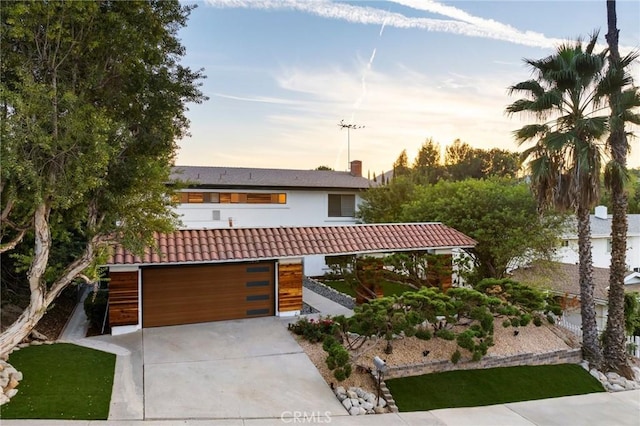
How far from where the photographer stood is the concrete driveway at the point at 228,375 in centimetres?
730

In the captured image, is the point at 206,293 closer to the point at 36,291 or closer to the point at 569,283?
the point at 36,291

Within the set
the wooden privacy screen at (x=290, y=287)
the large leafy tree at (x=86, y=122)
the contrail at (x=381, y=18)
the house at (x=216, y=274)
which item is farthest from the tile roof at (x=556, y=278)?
the large leafy tree at (x=86, y=122)

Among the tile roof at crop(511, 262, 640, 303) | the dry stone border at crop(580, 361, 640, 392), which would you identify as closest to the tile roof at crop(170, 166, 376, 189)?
the tile roof at crop(511, 262, 640, 303)

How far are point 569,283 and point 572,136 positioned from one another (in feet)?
31.1

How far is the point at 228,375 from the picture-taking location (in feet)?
28.3

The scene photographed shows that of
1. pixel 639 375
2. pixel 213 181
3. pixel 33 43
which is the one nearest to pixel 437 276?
pixel 639 375

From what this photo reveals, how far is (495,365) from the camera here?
34.6 ft

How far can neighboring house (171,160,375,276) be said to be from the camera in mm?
20500

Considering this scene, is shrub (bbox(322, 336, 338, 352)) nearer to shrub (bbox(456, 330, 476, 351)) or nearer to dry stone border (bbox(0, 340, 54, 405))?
shrub (bbox(456, 330, 476, 351))

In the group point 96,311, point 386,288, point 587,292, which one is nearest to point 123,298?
point 96,311

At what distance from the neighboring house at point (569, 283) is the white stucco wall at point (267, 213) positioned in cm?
1030

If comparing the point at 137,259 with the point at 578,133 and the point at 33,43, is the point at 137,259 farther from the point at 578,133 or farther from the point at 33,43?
the point at 578,133

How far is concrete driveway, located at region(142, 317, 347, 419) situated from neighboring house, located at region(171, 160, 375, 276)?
9.60m

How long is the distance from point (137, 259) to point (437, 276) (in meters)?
10.7
